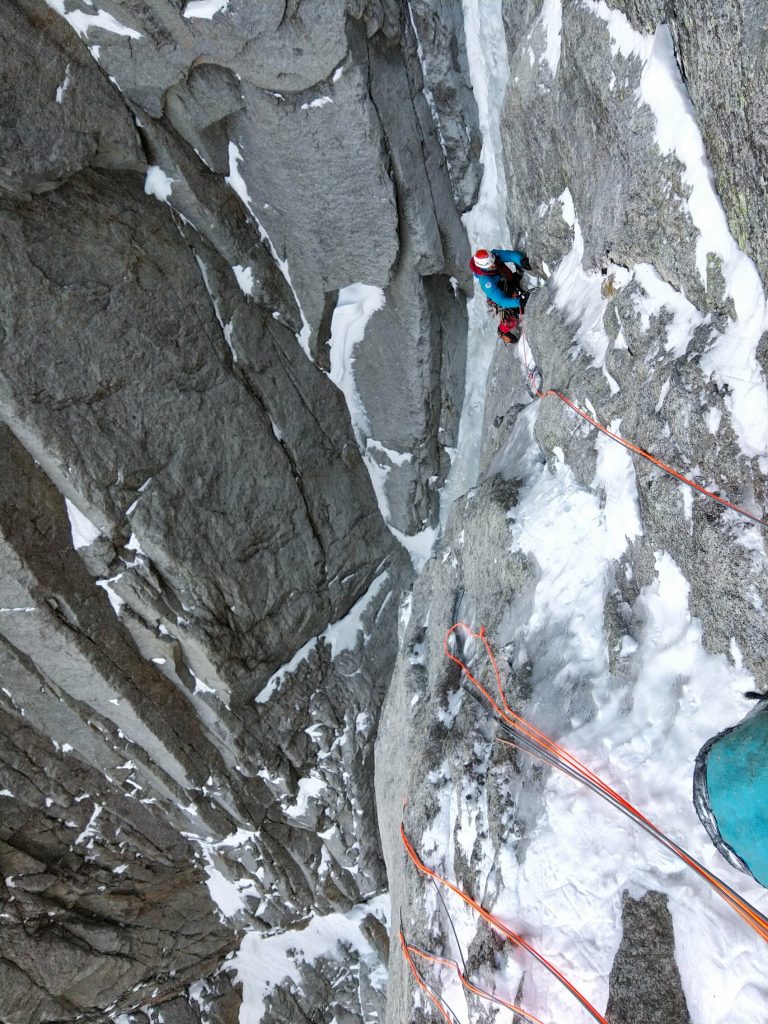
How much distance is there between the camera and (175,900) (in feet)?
39.6

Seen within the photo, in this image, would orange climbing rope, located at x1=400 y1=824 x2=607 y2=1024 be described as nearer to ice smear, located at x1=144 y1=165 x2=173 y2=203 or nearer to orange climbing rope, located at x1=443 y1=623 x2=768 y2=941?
orange climbing rope, located at x1=443 y1=623 x2=768 y2=941

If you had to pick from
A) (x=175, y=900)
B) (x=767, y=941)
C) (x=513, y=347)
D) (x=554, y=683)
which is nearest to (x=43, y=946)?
(x=175, y=900)

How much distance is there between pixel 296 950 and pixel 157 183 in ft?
46.6

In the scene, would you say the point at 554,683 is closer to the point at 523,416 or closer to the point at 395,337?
the point at 523,416

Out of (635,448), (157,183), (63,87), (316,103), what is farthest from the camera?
(157,183)

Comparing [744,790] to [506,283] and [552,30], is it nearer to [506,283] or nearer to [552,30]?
[506,283]

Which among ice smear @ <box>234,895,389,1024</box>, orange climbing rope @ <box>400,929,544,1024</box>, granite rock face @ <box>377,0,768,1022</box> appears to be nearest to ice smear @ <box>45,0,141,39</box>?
granite rock face @ <box>377,0,768,1022</box>

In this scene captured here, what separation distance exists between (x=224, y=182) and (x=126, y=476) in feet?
16.6

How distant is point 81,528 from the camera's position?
9.00 metres

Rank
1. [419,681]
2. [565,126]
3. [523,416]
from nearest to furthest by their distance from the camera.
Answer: [565,126] → [523,416] → [419,681]

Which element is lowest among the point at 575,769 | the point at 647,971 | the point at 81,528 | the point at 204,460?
the point at 647,971

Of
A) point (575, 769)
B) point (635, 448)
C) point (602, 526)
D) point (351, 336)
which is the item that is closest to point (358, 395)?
point (351, 336)

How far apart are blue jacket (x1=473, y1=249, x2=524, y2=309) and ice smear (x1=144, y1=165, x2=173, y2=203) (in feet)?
16.4

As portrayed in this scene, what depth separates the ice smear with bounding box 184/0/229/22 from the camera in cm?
828
